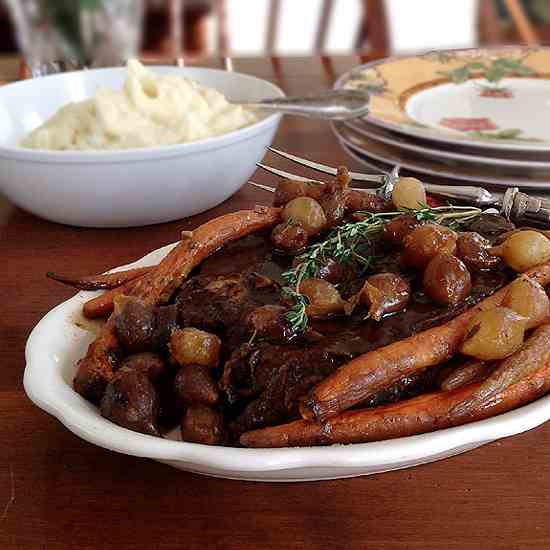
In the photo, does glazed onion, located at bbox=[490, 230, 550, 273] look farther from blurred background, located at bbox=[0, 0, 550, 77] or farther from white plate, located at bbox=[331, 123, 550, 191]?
blurred background, located at bbox=[0, 0, 550, 77]

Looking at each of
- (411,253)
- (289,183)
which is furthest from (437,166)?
(411,253)

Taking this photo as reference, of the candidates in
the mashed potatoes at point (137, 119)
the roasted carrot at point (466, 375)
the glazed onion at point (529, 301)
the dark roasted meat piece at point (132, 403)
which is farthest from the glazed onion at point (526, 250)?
the mashed potatoes at point (137, 119)

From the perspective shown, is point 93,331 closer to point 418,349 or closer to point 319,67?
point 418,349

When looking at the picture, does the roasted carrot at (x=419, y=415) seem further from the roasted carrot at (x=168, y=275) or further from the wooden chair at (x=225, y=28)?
the wooden chair at (x=225, y=28)

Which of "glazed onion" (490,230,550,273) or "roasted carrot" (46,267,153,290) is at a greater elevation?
"glazed onion" (490,230,550,273)

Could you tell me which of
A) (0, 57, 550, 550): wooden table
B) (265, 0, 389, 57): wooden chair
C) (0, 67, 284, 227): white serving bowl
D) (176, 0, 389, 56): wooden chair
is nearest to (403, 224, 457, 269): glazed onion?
(0, 57, 550, 550): wooden table

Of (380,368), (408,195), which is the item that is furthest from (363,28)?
(380,368)
